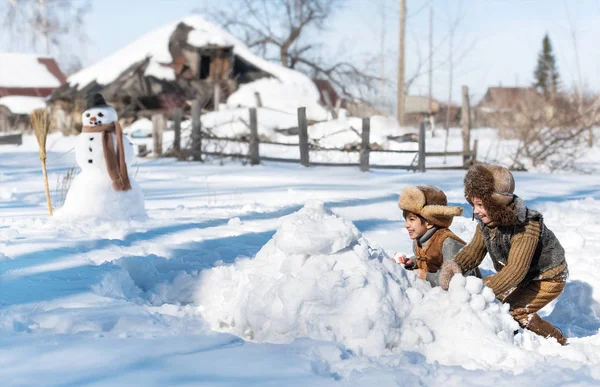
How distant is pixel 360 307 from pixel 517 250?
34.9 inches

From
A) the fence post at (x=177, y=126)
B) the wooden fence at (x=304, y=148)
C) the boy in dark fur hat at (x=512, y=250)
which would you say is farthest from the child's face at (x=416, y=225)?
the fence post at (x=177, y=126)

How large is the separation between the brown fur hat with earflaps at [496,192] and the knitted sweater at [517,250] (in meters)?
0.05

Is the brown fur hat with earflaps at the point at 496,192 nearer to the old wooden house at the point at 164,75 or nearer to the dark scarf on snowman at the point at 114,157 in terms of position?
the dark scarf on snowman at the point at 114,157

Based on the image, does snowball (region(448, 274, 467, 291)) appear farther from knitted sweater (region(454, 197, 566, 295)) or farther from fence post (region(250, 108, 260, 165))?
fence post (region(250, 108, 260, 165))

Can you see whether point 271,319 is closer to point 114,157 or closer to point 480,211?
point 480,211

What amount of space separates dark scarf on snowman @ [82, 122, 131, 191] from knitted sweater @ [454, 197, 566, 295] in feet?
12.1

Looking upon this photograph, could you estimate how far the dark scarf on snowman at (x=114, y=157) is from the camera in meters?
6.41

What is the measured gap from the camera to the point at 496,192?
11.2ft

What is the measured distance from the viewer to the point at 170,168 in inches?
548

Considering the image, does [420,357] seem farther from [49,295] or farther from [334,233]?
[49,295]

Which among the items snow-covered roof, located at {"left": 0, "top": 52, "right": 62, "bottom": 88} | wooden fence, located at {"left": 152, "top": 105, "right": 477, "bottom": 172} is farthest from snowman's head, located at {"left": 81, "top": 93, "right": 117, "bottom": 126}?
snow-covered roof, located at {"left": 0, "top": 52, "right": 62, "bottom": 88}

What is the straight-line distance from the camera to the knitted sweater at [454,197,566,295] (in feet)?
10.9

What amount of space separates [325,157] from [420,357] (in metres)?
13.8

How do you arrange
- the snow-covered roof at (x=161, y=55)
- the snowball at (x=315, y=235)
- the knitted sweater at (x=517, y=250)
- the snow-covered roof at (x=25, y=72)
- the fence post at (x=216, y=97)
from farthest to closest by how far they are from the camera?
the snow-covered roof at (x=25, y=72) → the snow-covered roof at (x=161, y=55) → the fence post at (x=216, y=97) → the knitted sweater at (x=517, y=250) → the snowball at (x=315, y=235)
